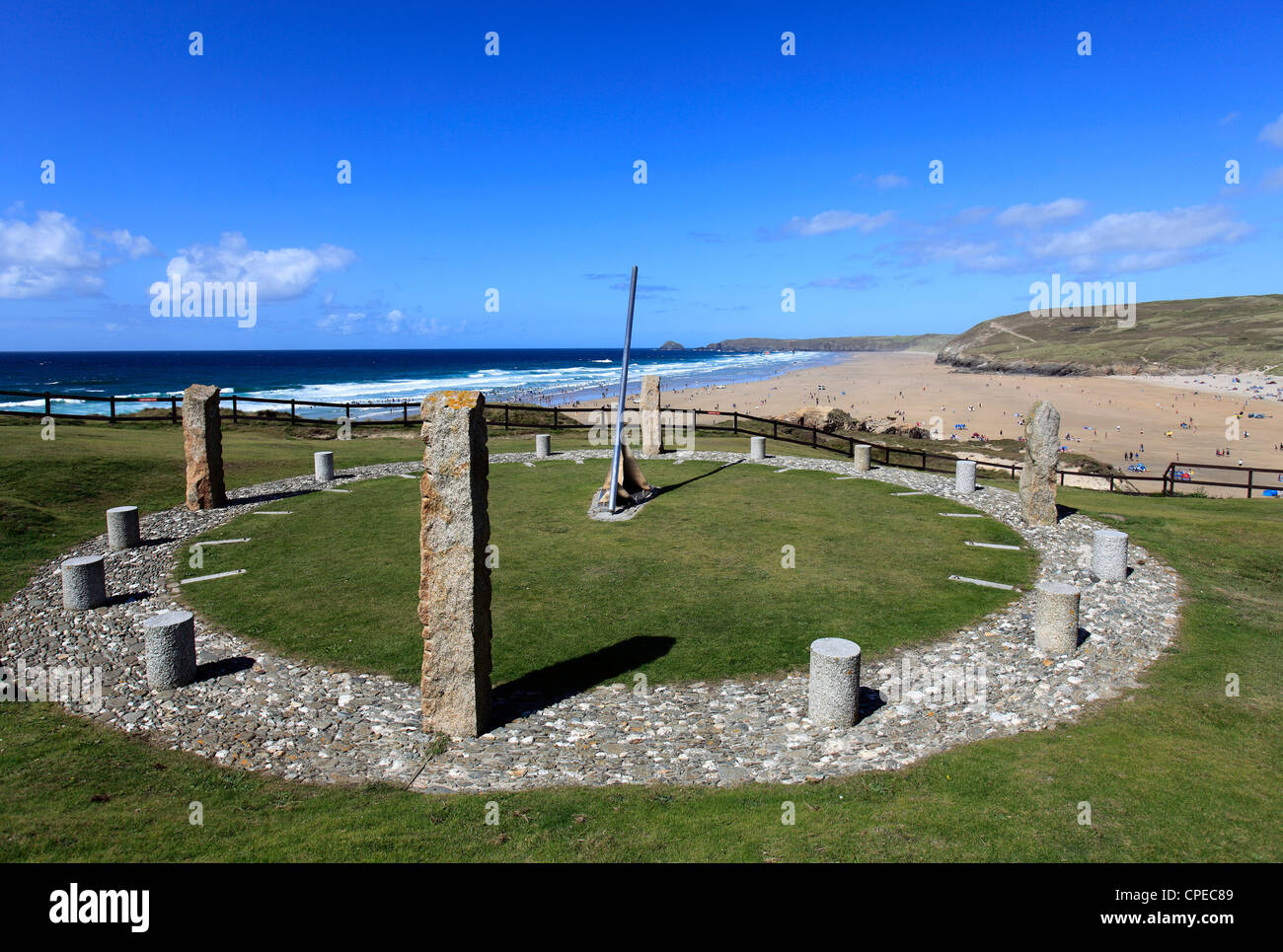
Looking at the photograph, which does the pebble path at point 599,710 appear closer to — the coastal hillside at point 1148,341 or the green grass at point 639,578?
the green grass at point 639,578

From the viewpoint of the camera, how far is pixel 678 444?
1049 inches

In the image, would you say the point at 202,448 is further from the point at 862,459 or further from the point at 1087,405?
the point at 1087,405

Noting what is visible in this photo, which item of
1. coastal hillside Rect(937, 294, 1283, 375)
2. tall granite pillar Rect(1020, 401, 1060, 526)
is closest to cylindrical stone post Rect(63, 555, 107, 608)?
tall granite pillar Rect(1020, 401, 1060, 526)

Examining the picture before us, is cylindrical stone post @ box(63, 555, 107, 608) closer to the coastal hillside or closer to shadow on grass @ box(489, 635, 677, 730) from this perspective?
shadow on grass @ box(489, 635, 677, 730)

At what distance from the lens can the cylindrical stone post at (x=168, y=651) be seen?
326 inches

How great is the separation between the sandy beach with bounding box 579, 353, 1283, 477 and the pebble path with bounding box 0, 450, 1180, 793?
89.9 feet

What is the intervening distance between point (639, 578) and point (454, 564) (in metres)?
5.32

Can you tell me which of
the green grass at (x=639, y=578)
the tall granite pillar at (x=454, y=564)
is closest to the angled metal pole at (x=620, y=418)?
the green grass at (x=639, y=578)

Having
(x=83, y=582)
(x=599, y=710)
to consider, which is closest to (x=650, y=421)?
(x=83, y=582)

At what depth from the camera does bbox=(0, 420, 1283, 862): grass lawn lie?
5.34m

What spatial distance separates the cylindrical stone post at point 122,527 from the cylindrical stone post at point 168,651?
22.2 feet

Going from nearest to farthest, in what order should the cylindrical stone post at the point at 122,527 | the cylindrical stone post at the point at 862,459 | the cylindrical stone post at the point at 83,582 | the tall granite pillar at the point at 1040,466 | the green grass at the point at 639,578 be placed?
the green grass at the point at 639,578 < the cylindrical stone post at the point at 83,582 < the cylindrical stone post at the point at 122,527 < the tall granite pillar at the point at 1040,466 < the cylindrical stone post at the point at 862,459

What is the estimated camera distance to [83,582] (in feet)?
35.0
